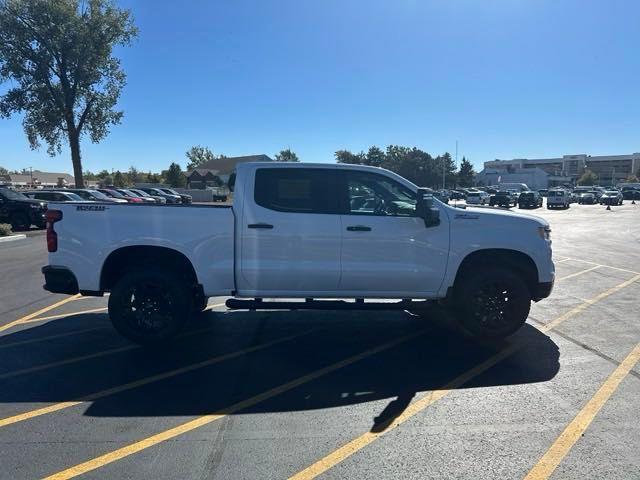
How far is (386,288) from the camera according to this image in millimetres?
5797

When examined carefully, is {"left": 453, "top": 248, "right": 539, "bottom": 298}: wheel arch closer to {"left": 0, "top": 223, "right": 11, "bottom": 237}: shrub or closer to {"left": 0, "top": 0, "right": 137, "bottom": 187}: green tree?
{"left": 0, "top": 223, "right": 11, "bottom": 237}: shrub

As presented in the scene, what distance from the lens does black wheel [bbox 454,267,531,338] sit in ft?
19.2

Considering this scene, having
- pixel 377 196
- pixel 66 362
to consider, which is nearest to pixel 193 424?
pixel 66 362

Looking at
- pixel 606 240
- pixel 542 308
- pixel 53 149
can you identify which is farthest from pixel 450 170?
pixel 542 308

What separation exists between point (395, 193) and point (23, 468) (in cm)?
434

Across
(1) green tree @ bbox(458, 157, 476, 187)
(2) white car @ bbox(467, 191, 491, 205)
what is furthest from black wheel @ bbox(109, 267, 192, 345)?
(1) green tree @ bbox(458, 157, 476, 187)

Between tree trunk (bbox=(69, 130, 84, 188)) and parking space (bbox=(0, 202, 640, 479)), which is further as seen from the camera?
tree trunk (bbox=(69, 130, 84, 188))

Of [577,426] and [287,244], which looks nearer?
[577,426]

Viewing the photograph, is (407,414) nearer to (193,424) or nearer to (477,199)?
(193,424)

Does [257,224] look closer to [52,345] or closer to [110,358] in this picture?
[110,358]

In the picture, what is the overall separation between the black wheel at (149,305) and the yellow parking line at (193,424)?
5.57 ft

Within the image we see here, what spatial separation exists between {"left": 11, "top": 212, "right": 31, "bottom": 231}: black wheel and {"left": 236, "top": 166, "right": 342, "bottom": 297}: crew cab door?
18892 millimetres

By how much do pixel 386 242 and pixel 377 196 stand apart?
1.87 feet

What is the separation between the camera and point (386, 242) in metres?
5.70
